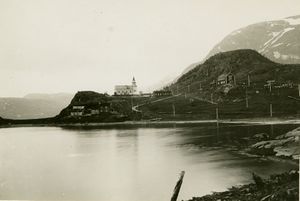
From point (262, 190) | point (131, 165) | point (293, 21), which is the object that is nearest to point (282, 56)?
point (293, 21)

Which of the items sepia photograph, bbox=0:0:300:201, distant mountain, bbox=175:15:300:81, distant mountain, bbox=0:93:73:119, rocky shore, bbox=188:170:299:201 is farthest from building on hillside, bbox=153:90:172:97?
rocky shore, bbox=188:170:299:201

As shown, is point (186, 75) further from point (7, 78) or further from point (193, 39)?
point (7, 78)

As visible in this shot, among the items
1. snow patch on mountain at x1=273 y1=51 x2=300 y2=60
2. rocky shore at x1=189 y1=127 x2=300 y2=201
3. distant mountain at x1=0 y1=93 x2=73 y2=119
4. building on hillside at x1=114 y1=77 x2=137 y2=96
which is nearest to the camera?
rocky shore at x1=189 y1=127 x2=300 y2=201

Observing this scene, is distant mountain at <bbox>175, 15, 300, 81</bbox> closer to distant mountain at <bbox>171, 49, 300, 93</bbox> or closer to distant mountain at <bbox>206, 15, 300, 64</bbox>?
distant mountain at <bbox>206, 15, 300, 64</bbox>

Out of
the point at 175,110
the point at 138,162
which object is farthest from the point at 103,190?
the point at 175,110

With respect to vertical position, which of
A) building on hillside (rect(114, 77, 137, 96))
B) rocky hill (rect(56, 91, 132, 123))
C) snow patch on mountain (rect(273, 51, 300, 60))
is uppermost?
snow patch on mountain (rect(273, 51, 300, 60))

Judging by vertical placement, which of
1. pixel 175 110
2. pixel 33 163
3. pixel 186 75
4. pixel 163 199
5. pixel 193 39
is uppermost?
pixel 193 39

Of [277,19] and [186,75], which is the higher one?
[277,19]
